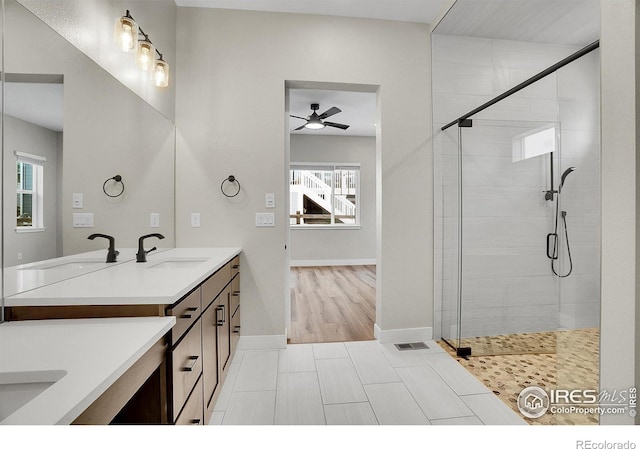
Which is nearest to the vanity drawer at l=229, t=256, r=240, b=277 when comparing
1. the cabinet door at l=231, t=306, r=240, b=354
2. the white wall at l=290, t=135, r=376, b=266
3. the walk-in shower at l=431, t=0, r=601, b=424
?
the cabinet door at l=231, t=306, r=240, b=354

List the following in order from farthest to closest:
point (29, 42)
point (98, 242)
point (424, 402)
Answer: point (424, 402) → point (98, 242) → point (29, 42)

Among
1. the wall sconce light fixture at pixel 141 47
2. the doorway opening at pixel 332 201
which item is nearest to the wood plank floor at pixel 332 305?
the doorway opening at pixel 332 201

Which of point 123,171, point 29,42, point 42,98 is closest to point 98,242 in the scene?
point 123,171

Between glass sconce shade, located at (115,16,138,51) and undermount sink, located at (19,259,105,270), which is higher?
glass sconce shade, located at (115,16,138,51)

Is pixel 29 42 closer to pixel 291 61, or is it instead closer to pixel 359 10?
pixel 291 61

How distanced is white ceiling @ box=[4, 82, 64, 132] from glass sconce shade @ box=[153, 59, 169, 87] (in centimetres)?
92

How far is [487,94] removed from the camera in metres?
2.52

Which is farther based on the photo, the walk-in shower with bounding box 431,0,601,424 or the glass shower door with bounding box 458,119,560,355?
the glass shower door with bounding box 458,119,560,355

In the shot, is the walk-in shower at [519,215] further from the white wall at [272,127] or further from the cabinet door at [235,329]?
the cabinet door at [235,329]

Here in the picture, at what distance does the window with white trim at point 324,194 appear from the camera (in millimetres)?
6293

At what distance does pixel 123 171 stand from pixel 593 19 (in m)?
3.43

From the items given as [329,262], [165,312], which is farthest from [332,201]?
[165,312]

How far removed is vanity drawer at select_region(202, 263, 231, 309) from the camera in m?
1.44

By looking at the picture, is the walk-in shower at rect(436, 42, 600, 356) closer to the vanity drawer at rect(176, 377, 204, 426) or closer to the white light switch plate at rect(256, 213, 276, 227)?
the white light switch plate at rect(256, 213, 276, 227)
